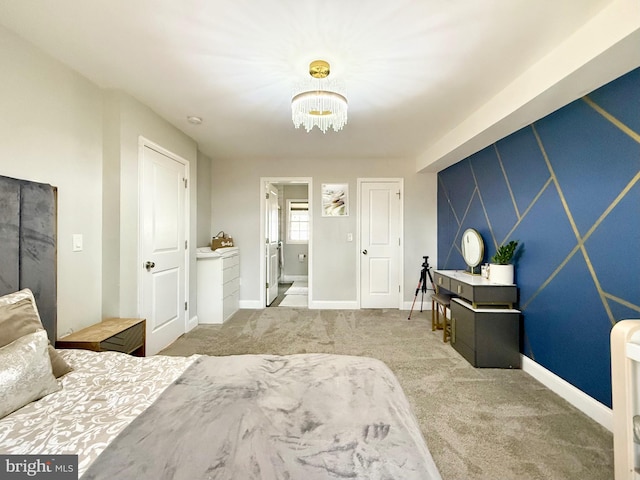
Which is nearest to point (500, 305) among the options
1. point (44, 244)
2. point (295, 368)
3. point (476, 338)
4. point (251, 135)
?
point (476, 338)

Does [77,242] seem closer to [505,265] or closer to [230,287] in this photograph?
[230,287]

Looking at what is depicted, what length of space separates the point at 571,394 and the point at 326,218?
3491 millimetres

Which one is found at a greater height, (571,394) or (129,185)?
(129,185)

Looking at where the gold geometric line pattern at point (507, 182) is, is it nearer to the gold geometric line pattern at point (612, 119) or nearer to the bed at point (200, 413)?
the gold geometric line pattern at point (612, 119)

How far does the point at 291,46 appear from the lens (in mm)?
1871

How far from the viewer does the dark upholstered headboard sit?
161cm

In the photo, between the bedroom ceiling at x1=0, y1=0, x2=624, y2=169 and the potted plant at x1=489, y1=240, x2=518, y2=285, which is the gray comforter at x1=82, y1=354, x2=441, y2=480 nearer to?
the bedroom ceiling at x1=0, y1=0, x2=624, y2=169

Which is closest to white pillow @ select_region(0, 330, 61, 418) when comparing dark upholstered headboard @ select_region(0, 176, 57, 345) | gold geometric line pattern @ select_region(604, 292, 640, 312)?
dark upholstered headboard @ select_region(0, 176, 57, 345)

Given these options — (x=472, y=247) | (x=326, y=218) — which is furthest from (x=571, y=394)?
(x=326, y=218)

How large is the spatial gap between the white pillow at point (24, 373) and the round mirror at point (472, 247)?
3.68 m

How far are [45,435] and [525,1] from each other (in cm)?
280

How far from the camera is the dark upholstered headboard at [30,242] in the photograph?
1.61 m

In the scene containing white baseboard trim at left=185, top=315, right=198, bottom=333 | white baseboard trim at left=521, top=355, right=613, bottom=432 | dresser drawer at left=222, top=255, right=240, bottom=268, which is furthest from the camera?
dresser drawer at left=222, top=255, right=240, bottom=268

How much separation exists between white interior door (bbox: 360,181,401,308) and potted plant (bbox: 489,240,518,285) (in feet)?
6.39
